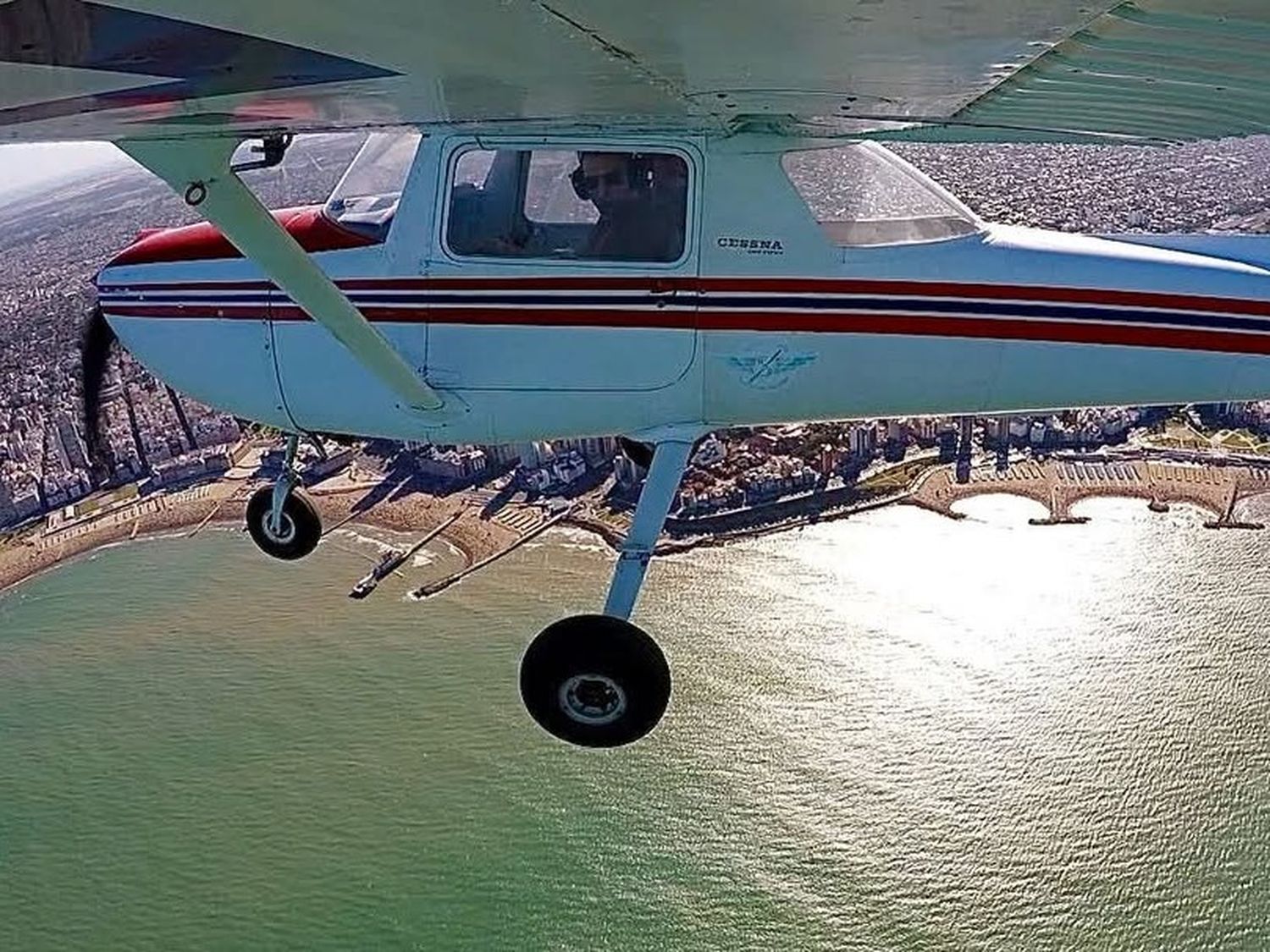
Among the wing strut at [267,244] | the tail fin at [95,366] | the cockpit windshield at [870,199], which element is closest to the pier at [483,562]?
the tail fin at [95,366]

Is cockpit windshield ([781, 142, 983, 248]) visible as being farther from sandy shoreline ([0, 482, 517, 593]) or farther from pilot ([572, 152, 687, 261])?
sandy shoreline ([0, 482, 517, 593])

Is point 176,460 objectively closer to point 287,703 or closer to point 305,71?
point 287,703

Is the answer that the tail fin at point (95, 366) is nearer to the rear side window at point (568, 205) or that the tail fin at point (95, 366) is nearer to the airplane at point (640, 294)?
the airplane at point (640, 294)

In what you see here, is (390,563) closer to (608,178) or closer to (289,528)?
(289,528)

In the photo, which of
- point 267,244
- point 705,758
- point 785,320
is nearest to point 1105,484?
point 705,758

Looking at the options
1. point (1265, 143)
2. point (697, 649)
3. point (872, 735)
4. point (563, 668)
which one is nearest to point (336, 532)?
point (697, 649)
